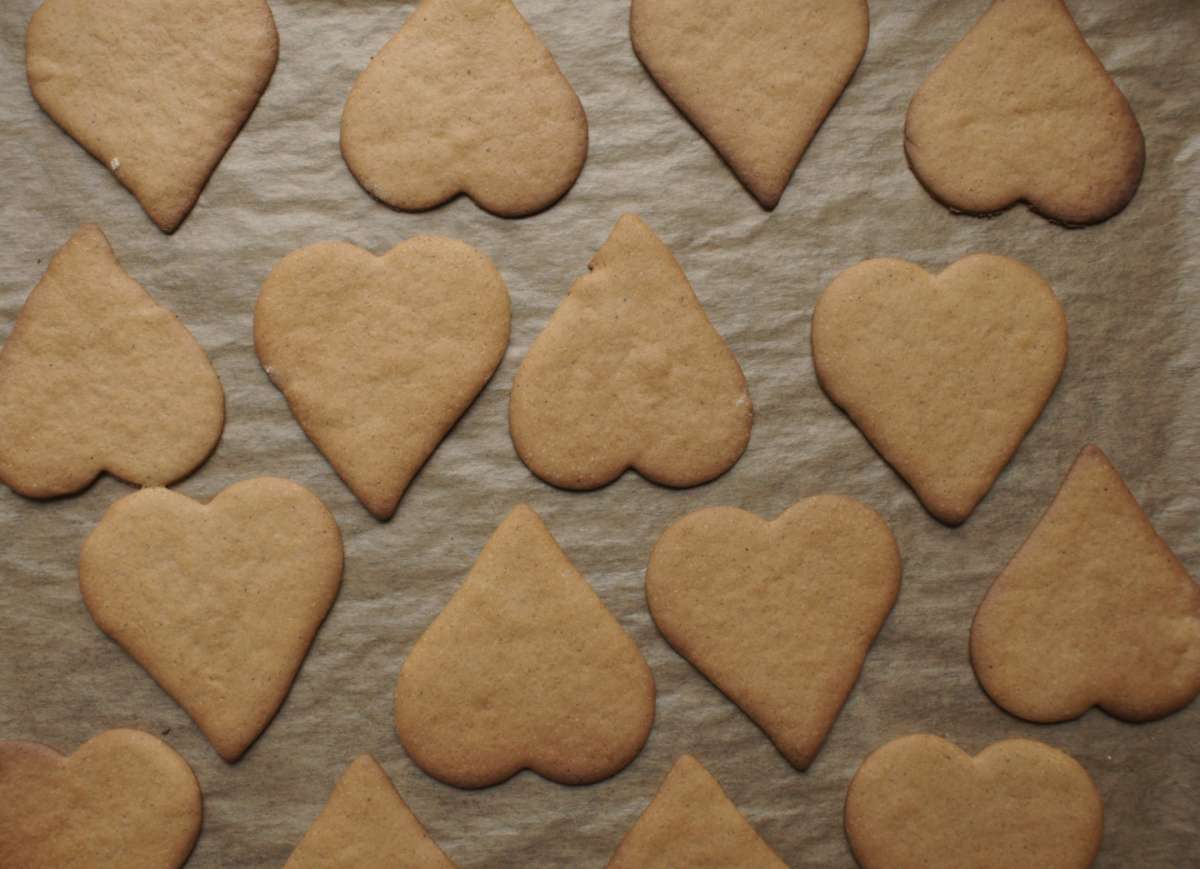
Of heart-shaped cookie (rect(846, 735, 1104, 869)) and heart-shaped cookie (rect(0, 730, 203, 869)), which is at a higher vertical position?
heart-shaped cookie (rect(0, 730, 203, 869))

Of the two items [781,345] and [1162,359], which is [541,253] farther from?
[1162,359]

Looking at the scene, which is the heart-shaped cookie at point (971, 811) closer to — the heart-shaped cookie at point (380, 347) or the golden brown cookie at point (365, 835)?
the golden brown cookie at point (365, 835)

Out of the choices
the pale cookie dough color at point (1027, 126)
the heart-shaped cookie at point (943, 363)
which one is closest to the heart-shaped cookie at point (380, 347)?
the heart-shaped cookie at point (943, 363)

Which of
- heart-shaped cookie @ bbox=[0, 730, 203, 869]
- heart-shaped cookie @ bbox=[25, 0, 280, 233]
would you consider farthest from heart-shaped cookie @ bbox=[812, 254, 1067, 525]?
heart-shaped cookie @ bbox=[0, 730, 203, 869]

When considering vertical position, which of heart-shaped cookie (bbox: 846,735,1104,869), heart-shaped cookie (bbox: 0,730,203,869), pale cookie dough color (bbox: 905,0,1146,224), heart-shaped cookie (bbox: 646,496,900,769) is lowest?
heart-shaped cookie (bbox: 846,735,1104,869)

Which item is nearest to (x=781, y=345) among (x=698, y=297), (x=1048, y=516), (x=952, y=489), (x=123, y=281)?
(x=698, y=297)

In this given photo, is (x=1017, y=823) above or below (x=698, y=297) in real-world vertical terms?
below

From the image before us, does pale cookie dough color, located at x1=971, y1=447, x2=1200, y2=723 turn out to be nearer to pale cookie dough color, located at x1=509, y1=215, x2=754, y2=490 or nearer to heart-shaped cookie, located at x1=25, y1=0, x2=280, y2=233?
pale cookie dough color, located at x1=509, y1=215, x2=754, y2=490
